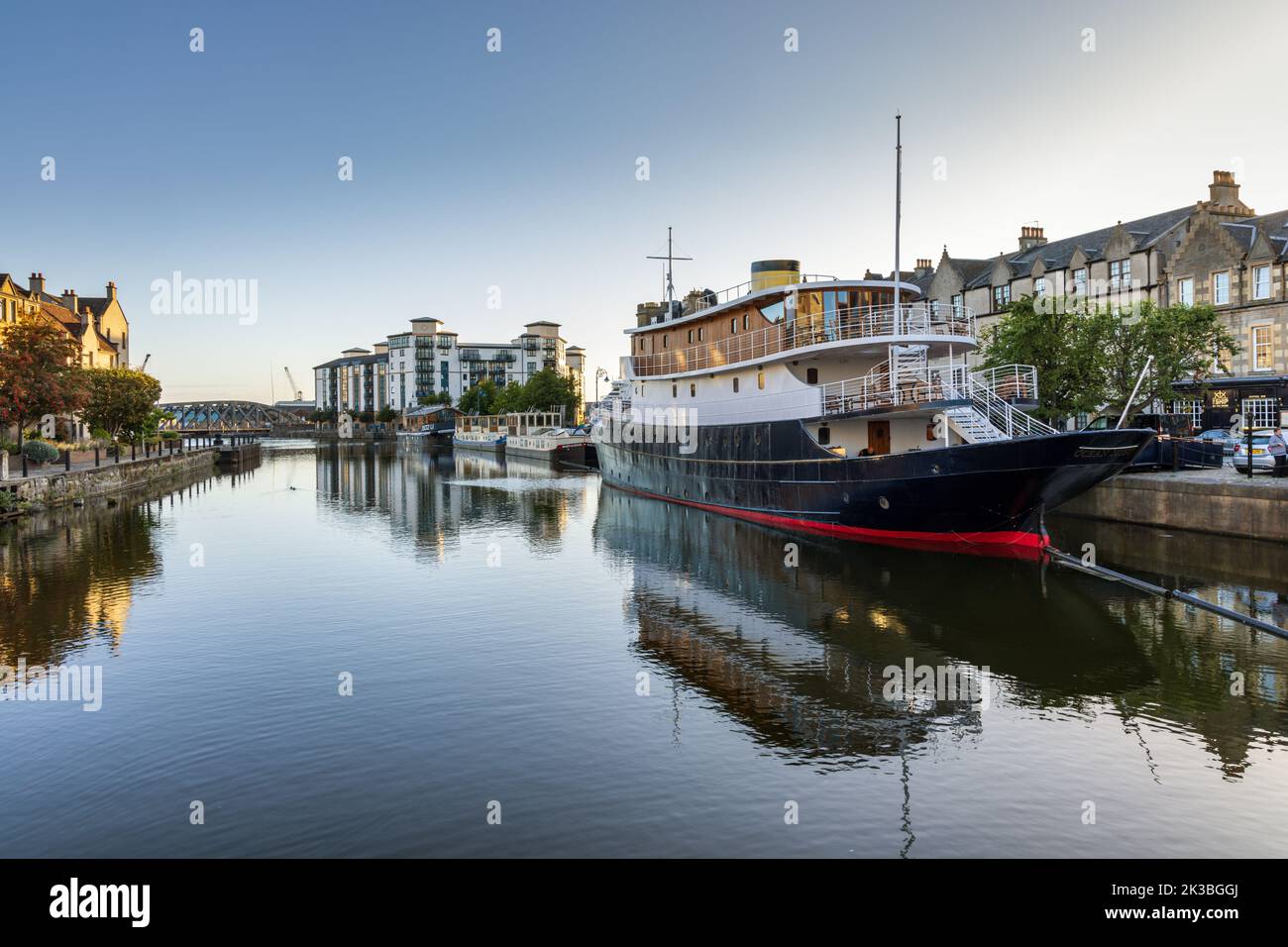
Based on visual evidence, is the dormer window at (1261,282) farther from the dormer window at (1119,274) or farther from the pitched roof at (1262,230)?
the dormer window at (1119,274)

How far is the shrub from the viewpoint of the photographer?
45.4 meters

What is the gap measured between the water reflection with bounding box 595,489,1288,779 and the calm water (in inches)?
3.8

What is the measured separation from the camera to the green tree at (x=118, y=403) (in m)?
61.6

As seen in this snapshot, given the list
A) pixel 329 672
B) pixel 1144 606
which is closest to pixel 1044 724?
pixel 1144 606

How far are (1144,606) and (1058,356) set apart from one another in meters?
19.7

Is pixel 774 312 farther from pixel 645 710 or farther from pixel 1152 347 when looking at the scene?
pixel 645 710

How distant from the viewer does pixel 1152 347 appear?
3669 centimetres

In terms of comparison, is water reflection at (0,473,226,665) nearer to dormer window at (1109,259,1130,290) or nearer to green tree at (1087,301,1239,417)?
green tree at (1087,301,1239,417)

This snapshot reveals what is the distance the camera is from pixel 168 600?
22.3 metres

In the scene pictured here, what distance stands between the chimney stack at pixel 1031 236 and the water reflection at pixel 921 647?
49.6 meters

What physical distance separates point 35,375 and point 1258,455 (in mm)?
54374

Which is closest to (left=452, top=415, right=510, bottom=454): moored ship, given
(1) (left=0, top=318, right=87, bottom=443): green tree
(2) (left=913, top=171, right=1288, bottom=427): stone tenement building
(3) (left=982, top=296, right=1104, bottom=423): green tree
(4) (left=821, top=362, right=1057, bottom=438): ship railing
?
(1) (left=0, top=318, right=87, bottom=443): green tree

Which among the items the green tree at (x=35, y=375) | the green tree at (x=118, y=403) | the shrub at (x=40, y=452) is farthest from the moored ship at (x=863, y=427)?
the green tree at (x=118, y=403)

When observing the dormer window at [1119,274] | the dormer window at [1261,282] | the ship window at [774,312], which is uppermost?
the dormer window at [1119,274]
